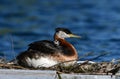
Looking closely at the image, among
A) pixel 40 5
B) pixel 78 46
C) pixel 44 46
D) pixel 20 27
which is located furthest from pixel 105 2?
pixel 44 46

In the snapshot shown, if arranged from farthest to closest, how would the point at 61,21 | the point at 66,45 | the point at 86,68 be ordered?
the point at 61,21 < the point at 66,45 < the point at 86,68

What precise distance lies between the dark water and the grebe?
7307mm

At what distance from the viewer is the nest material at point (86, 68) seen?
33.7 feet

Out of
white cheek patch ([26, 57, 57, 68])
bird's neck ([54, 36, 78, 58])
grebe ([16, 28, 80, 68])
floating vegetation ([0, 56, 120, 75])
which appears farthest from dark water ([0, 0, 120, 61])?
white cheek patch ([26, 57, 57, 68])

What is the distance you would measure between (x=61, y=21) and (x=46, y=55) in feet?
58.3

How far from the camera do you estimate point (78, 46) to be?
20.1 metres

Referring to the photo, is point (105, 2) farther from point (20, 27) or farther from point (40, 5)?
point (20, 27)

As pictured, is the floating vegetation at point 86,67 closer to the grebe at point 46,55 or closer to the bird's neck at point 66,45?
the grebe at point 46,55

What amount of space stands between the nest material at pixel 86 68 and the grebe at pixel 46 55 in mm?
137

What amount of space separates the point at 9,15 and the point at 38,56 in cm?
2054

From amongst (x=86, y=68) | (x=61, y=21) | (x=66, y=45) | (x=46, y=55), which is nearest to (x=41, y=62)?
(x=46, y=55)

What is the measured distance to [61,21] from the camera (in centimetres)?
2841

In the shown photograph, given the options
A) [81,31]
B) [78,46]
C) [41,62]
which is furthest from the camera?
[81,31]

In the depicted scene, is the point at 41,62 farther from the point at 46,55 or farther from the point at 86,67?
the point at 86,67
